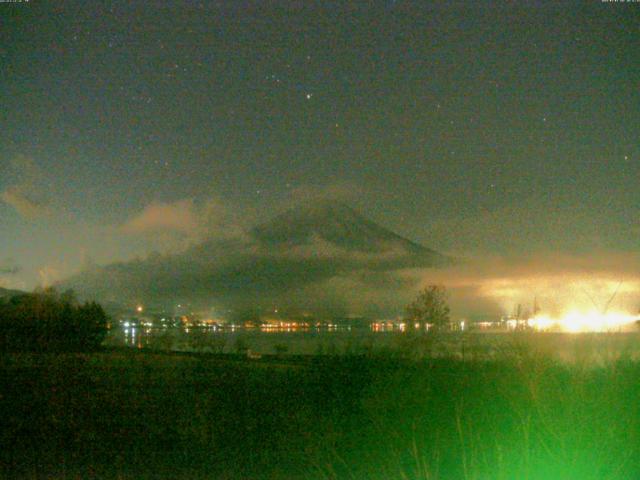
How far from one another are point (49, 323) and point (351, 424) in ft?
104

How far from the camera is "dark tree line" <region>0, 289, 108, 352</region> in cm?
3788

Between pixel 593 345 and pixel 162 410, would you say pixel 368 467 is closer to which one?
pixel 162 410

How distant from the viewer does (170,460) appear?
40.4 ft

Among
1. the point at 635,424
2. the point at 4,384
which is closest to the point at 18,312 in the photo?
the point at 4,384

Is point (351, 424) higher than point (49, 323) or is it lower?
lower

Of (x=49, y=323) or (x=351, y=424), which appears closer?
(x=351, y=424)

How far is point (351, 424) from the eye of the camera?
13.3 meters

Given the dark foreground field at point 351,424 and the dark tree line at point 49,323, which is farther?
the dark tree line at point 49,323

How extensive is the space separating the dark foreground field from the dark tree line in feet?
68.4

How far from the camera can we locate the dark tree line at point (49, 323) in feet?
124

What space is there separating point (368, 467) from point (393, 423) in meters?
1.62

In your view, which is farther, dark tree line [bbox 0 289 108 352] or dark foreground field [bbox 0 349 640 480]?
dark tree line [bbox 0 289 108 352]

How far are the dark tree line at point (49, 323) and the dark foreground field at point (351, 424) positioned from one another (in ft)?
68.4

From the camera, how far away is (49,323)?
135 feet
